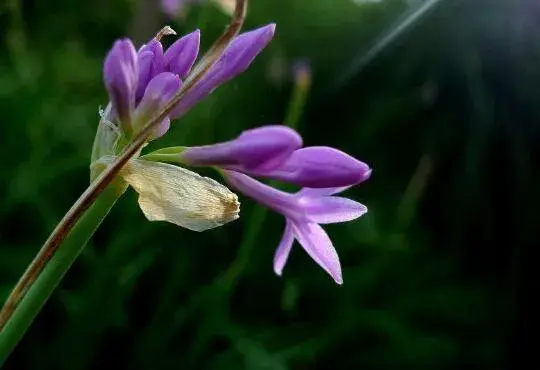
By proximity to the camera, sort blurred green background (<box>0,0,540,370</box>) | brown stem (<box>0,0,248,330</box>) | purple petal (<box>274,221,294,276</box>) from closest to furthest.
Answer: brown stem (<box>0,0,248,330</box>) → purple petal (<box>274,221,294,276</box>) → blurred green background (<box>0,0,540,370</box>)

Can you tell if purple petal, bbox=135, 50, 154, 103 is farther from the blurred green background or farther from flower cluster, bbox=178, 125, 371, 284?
the blurred green background

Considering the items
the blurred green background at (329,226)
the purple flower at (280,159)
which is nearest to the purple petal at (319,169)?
the purple flower at (280,159)

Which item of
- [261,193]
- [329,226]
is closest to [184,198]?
[261,193]

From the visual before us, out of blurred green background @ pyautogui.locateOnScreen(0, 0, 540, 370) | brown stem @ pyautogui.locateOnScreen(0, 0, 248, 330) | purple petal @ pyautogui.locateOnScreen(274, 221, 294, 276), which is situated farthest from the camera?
blurred green background @ pyautogui.locateOnScreen(0, 0, 540, 370)

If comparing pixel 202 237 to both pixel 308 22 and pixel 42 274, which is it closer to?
pixel 308 22

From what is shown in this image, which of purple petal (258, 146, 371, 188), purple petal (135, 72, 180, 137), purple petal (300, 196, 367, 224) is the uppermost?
purple petal (135, 72, 180, 137)

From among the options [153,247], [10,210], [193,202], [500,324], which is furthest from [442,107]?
[193,202]

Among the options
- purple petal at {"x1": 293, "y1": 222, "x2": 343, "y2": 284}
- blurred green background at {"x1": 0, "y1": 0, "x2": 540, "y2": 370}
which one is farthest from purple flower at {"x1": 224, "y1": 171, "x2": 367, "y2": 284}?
blurred green background at {"x1": 0, "y1": 0, "x2": 540, "y2": 370}
